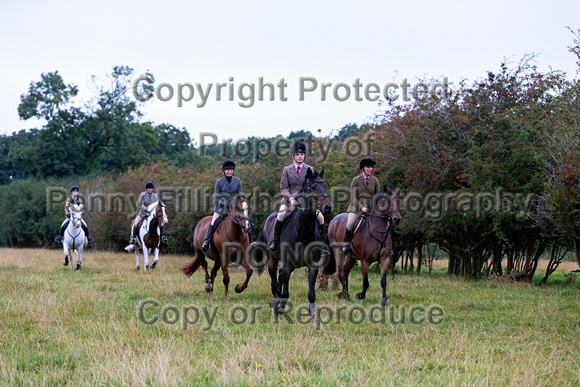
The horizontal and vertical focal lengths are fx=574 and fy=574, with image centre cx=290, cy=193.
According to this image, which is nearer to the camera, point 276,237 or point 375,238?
point 276,237

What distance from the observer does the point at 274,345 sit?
6.78 metres

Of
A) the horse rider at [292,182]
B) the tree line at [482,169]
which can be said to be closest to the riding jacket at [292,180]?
the horse rider at [292,182]

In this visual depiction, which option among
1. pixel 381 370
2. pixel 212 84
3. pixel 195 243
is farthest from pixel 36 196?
pixel 381 370

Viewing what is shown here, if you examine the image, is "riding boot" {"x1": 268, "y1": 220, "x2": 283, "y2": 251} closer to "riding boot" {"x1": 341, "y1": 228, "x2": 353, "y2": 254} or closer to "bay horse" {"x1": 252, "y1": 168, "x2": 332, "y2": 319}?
"bay horse" {"x1": 252, "y1": 168, "x2": 332, "y2": 319}

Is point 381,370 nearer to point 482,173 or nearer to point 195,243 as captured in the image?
point 195,243

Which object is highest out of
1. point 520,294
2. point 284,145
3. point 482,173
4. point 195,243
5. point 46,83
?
point 46,83

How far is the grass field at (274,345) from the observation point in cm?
548

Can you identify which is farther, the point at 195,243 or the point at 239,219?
the point at 195,243

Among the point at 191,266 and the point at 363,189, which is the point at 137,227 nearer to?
the point at 191,266

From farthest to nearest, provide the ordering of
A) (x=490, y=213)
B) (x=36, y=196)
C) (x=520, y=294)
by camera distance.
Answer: (x=36, y=196), (x=490, y=213), (x=520, y=294)

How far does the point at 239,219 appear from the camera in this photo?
11438 millimetres

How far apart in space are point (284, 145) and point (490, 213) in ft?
47.6

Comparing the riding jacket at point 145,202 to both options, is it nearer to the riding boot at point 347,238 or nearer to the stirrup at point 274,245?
the riding boot at point 347,238

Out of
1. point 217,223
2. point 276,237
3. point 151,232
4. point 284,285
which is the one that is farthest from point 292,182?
point 151,232
